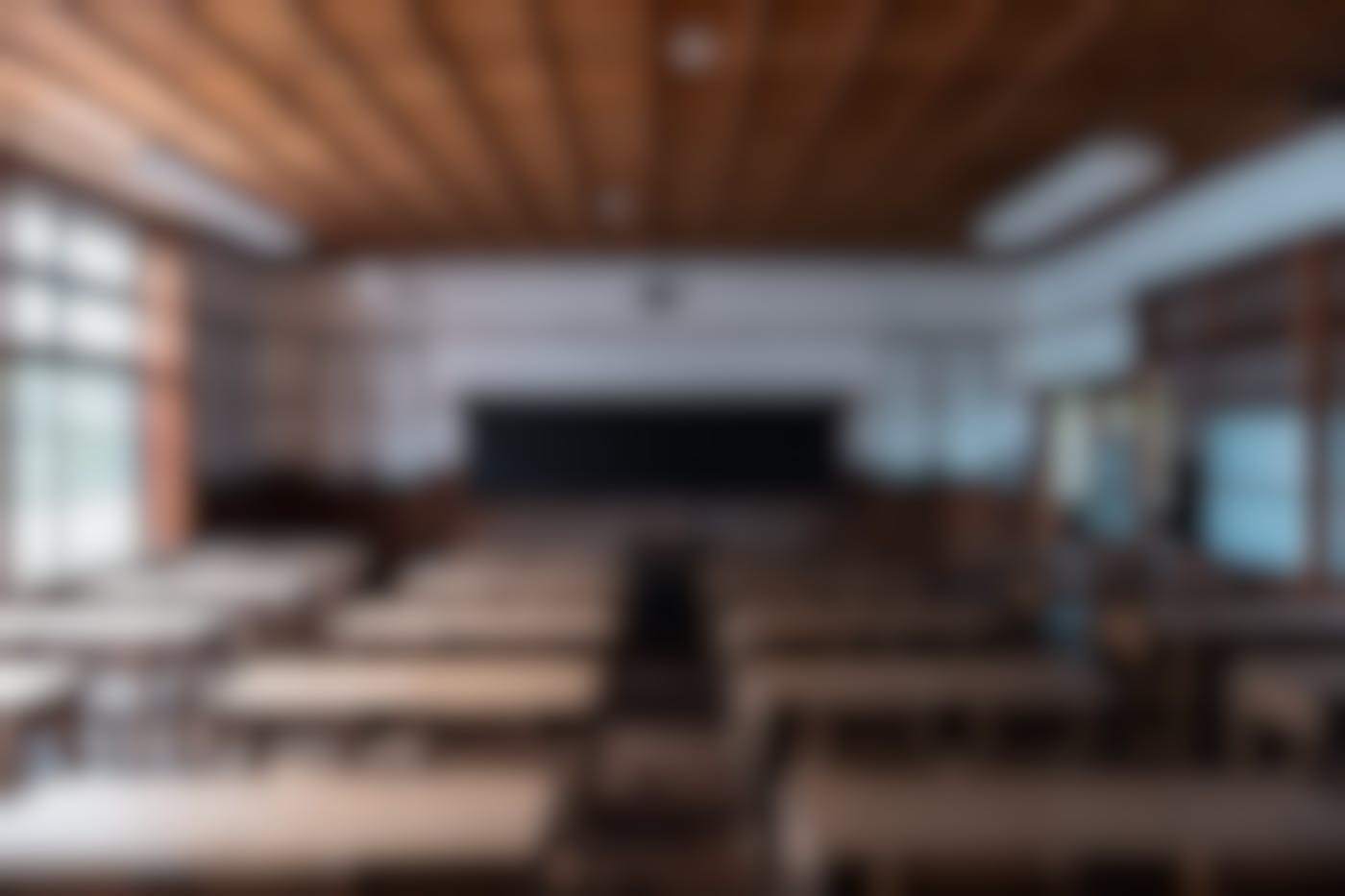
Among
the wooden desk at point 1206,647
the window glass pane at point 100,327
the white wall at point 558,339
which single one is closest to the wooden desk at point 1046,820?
the wooden desk at point 1206,647

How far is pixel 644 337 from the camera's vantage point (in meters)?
11.9

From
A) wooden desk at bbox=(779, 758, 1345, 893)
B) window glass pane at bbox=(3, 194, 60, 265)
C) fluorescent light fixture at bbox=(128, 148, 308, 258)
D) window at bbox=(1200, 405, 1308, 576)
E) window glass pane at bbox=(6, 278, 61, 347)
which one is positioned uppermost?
fluorescent light fixture at bbox=(128, 148, 308, 258)

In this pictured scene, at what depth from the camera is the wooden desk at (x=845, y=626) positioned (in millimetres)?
5676

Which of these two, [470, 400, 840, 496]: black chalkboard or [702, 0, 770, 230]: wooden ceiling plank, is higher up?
[702, 0, 770, 230]: wooden ceiling plank

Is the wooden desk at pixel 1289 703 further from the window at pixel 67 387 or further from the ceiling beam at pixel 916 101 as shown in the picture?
the window at pixel 67 387

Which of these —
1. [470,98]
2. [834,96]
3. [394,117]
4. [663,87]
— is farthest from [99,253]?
[834,96]

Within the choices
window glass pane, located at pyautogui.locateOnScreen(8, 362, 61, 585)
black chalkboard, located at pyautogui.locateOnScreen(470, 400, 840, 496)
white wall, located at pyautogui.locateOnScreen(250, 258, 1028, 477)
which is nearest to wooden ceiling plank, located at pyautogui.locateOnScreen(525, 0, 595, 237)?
white wall, located at pyautogui.locateOnScreen(250, 258, 1028, 477)

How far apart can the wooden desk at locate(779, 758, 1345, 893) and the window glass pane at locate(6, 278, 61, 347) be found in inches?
214

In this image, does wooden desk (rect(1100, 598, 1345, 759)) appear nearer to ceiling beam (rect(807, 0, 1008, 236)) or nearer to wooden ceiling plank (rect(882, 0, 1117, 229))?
wooden ceiling plank (rect(882, 0, 1117, 229))

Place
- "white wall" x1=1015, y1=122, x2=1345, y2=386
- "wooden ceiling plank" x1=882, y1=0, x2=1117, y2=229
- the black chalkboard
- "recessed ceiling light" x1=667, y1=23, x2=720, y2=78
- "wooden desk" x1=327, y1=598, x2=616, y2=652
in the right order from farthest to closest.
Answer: the black chalkboard < "white wall" x1=1015, y1=122, x2=1345, y2=386 < "wooden desk" x1=327, y1=598, x2=616, y2=652 < "recessed ceiling light" x1=667, y1=23, x2=720, y2=78 < "wooden ceiling plank" x1=882, y1=0, x2=1117, y2=229

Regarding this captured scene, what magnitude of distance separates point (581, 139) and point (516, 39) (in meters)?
1.93

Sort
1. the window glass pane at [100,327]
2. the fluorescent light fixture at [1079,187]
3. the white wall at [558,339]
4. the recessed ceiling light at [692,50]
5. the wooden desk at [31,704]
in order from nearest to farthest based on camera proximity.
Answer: the wooden desk at [31,704] → the recessed ceiling light at [692,50] → the fluorescent light fixture at [1079,187] → the window glass pane at [100,327] → the white wall at [558,339]

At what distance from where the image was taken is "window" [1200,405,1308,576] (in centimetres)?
666

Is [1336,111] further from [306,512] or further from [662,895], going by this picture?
[306,512]
